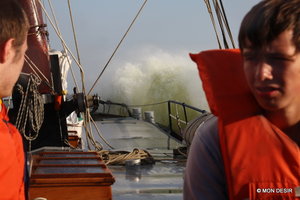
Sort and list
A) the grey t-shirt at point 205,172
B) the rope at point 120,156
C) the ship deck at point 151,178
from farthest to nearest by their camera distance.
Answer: the rope at point 120,156, the ship deck at point 151,178, the grey t-shirt at point 205,172

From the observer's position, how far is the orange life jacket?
1286mm

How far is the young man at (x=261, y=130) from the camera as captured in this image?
45.9 inches

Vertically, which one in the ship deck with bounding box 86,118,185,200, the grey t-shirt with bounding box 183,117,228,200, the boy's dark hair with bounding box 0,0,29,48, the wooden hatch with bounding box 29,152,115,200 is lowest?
the ship deck with bounding box 86,118,185,200

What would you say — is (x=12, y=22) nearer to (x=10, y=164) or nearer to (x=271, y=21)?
(x=10, y=164)

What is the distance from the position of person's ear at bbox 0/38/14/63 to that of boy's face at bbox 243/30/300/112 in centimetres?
68

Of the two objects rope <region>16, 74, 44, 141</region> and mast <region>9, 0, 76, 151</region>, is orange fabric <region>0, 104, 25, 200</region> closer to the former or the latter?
rope <region>16, 74, 44, 141</region>

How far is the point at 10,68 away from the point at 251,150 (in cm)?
73

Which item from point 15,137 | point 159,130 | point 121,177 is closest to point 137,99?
point 159,130

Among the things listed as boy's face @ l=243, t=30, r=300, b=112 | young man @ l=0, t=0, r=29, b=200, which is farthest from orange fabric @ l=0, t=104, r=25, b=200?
boy's face @ l=243, t=30, r=300, b=112

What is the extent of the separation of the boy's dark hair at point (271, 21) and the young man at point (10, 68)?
0.64 metres

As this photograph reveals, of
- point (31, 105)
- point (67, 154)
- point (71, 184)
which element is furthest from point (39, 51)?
point (71, 184)

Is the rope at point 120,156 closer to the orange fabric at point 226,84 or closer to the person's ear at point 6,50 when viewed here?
the orange fabric at point 226,84

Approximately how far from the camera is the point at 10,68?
1.36 m

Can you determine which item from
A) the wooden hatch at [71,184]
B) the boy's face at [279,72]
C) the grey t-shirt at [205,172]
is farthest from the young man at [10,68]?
the wooden hatch at [71,184]
